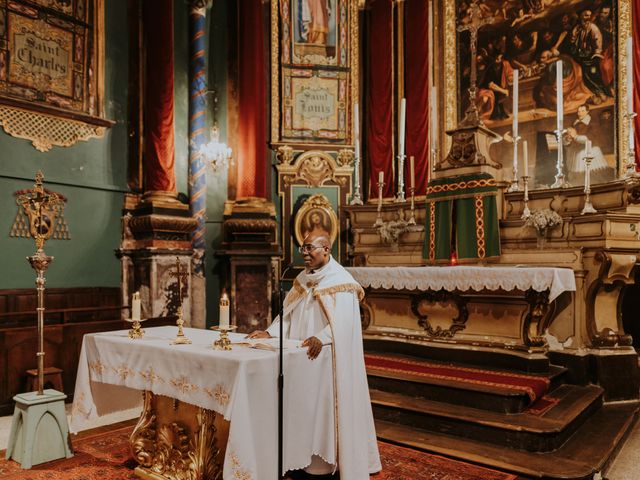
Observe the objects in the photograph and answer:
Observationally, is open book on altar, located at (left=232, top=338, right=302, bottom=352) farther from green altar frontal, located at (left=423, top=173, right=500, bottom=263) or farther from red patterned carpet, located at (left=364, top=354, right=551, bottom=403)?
green altar frontal, located at (left=423, top=173, right=500, bottom=263)

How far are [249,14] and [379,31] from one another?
2568mm

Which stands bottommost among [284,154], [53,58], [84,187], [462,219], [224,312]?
[224,312]

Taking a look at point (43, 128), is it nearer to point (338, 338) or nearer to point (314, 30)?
point (314, 30)

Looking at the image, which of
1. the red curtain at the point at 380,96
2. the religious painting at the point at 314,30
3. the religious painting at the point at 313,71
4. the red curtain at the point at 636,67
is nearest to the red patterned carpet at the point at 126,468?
the red curtain at the point at 636,67

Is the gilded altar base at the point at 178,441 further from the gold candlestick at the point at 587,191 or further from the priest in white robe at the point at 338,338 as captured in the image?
the gold candlestick at the point at 587,191

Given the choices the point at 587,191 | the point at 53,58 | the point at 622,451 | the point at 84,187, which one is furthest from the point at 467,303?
the point at 53,58

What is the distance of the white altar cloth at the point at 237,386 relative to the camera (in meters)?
3.07

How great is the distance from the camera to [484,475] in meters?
4.02

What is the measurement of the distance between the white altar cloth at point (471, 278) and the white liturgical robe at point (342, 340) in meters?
2.48

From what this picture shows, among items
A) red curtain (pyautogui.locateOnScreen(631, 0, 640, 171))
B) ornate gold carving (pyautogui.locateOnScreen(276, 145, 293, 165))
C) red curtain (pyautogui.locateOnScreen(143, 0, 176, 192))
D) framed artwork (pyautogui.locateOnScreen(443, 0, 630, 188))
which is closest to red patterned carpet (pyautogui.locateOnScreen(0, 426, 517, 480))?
red curtain (pyautogui.locateOnScreen(143, 0, 176, 192))

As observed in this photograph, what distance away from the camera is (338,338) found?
370 centimetres

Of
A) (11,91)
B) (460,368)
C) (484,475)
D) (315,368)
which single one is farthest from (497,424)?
(11,91)

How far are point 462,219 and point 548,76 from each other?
372 cm

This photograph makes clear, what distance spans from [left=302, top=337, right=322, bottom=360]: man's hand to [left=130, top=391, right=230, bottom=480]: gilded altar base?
0.68 meters
